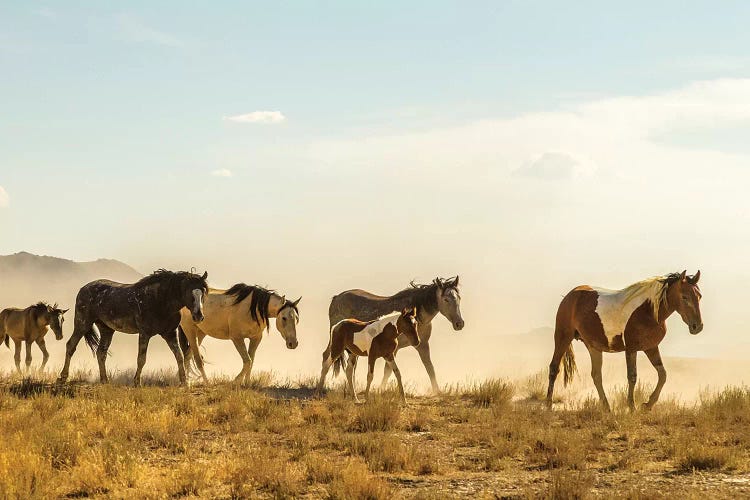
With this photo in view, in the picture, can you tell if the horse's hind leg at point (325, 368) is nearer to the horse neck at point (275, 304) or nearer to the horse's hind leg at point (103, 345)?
the horse neck at point (275, 304)

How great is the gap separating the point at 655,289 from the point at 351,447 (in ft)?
20.8

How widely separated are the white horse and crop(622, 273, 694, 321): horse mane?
694 centimetres

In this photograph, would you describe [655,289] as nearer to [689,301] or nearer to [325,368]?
[689,301]

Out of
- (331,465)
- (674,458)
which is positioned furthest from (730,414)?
(331,465)

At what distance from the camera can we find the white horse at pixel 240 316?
60.9 feet

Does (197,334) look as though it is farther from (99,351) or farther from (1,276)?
(1,276)

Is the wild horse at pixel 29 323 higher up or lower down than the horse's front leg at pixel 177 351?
higher up

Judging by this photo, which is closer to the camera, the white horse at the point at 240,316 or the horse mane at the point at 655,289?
the horse mane at the point at 655,289

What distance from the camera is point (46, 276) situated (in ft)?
333

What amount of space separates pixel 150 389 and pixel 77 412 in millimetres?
2177

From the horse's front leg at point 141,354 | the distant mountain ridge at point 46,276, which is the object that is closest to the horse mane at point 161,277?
the horse's front leg at point 141,354

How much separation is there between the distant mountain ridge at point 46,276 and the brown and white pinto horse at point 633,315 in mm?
85560

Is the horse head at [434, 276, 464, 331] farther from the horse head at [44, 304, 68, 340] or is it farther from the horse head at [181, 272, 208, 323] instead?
the horse head at [44, 304, 68, 340]

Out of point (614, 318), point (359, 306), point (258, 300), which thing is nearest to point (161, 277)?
point (258, 300)
